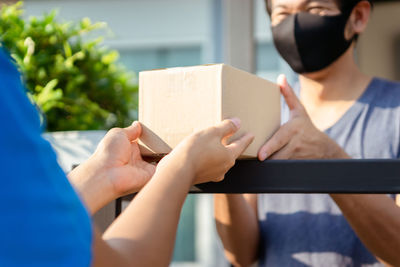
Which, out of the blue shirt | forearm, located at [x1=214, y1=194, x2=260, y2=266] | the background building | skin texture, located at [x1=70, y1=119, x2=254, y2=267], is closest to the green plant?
forearm, located at [x1=214, y1=194, x2=260, y2=266]

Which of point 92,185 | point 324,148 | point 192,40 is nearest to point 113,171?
point 92,185

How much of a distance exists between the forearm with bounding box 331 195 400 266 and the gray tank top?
4.5 inches

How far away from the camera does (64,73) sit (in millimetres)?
1762

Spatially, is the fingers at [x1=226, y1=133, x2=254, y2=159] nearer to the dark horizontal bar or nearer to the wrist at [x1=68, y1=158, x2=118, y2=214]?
the dark horizontal bar

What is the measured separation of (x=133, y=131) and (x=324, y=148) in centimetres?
42

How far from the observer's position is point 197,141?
833mm

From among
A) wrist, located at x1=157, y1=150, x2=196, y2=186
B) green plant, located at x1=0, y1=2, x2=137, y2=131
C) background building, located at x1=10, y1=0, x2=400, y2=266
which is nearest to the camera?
wrist, located at x1=157, y1=150, x2=196, y2=186

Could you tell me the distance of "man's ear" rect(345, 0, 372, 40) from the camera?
1.48 meters

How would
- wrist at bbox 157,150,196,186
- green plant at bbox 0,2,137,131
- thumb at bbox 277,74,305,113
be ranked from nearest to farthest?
1. wrist at bbox 157,150,196,186
2. thumb at bbox 277,74,305,113
3. green plant at bbox 0,2,137,131

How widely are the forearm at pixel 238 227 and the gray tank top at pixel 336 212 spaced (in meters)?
0.04

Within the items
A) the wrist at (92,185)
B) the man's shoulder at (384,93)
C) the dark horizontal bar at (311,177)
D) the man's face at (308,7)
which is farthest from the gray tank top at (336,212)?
the wrist at (92,185)

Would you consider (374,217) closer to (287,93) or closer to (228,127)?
(287,93)

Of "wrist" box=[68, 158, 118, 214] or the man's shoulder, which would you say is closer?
"wrist" box=[68, 158, 118, 214]

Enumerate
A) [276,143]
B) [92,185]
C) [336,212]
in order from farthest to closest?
[336,212], [276,143], [92,185]
